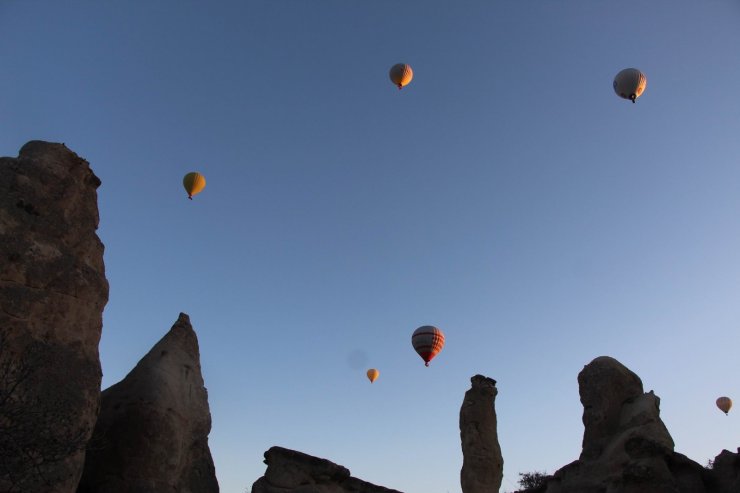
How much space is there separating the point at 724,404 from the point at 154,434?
1106 inches

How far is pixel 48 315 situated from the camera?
1024cm

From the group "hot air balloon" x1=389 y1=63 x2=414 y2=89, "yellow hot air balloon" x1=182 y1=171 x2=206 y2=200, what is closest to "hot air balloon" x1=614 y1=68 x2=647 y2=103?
"hot air balloon" x1=389 y1=63 x2=414 y2=89

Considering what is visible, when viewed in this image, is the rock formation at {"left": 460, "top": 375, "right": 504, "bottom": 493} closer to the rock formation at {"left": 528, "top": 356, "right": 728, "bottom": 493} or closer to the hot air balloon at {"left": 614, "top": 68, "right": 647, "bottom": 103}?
the rock formation at {"left": 528, "top": 356, "right": 728, "bottom": 493}

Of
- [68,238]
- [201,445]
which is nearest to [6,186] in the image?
[68,238]

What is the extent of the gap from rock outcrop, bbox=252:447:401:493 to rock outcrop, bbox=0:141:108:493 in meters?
4.10

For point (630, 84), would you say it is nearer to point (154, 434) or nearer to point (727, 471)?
point (727, 471)

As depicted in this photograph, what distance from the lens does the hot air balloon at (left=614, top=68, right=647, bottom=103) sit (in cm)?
2322

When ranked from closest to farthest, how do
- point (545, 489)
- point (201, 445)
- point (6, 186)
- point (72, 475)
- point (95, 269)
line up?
point (72, 475)
point (6, 186)
point (95, 269)
point (201, 445)
point (545, 489)

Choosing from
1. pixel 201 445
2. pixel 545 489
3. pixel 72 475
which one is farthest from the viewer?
pixel 545 489

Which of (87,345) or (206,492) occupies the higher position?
(87,345)

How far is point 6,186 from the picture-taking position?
1066 centimetres

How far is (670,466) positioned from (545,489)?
282 cm

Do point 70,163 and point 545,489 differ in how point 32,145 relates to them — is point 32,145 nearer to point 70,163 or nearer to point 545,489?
point 70,163

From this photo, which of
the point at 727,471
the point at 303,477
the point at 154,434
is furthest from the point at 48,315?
the point at 727,471
